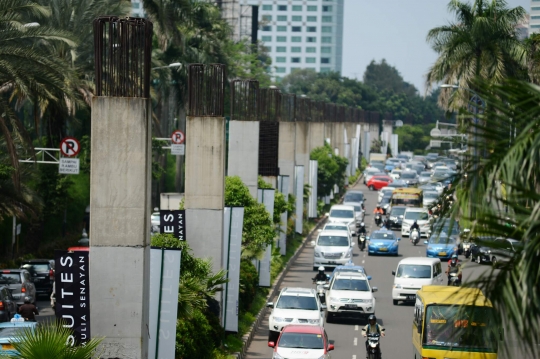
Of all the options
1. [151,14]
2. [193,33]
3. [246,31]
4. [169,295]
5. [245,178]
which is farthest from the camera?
[246,31]

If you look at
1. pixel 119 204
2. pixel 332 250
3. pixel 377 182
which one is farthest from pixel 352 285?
pixel 377 182

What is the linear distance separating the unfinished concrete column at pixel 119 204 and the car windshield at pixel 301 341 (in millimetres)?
6322

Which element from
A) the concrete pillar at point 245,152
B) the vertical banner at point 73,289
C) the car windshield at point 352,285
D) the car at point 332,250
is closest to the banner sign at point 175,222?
the vertical banner at point 73,289

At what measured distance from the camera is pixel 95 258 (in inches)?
667

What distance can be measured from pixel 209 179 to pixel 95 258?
952cm

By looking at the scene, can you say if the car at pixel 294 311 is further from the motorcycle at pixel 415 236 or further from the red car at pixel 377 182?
the red car at pixel 377 182

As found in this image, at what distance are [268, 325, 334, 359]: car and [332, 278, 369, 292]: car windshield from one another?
809cm

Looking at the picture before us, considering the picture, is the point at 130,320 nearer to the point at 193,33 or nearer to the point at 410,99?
the point at 193,33

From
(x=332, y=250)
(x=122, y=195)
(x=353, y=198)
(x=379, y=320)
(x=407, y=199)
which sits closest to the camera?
(x=122, y=195)

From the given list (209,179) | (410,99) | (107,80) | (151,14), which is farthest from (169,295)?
(410,99)

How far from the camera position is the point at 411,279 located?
3488cm

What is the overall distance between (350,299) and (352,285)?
80 centimetres

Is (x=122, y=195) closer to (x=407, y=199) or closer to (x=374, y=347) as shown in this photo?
(x=374, y=347)

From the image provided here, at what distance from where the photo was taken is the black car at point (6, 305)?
27500 millimetres
